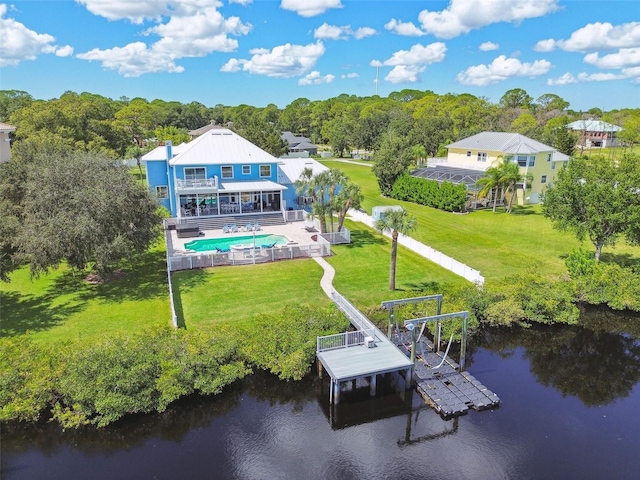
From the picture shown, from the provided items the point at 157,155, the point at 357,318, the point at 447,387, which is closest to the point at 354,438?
the point at 447,387

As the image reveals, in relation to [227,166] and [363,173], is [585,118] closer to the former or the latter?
[363,173]

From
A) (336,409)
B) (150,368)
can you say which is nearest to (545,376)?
(336,409)

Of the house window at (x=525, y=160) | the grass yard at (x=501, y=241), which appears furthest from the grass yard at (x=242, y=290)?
the house window at (x=525, y=160)

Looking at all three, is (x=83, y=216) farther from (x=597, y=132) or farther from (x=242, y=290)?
(x=597, y=132)

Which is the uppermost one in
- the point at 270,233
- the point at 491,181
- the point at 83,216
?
the point at 83,216

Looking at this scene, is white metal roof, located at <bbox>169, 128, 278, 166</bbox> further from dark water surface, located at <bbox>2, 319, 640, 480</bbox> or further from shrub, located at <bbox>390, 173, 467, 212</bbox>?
dark water surface, located at <bbox>2, 319, 640, 480</bbox>
